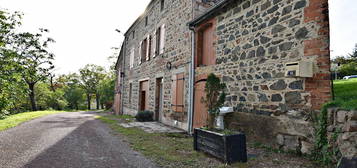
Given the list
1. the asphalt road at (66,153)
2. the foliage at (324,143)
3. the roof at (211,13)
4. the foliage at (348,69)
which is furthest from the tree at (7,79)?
the foliage at (348,69)

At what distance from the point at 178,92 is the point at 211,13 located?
2854 millimetres

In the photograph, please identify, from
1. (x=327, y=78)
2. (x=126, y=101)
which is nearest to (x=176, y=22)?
(x=327, y=78)

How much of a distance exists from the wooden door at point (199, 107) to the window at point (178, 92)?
0.67 meters

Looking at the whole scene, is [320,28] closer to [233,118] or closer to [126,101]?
[233,118]

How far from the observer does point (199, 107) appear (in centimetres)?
609

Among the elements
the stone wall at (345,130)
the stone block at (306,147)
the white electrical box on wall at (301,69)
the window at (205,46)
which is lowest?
the stone block at (306,147)

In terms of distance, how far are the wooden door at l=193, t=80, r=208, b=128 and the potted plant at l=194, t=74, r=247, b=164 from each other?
1805 mm

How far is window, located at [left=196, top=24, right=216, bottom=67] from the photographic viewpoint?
6.09m

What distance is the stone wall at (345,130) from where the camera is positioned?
8.57 ft

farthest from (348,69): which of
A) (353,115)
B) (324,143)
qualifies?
(353,115)

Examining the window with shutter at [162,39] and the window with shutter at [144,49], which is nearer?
the window with shutter at [162,39]

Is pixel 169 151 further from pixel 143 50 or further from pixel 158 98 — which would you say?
pixel 143 50

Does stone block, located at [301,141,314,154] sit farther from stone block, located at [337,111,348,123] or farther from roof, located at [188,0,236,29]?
roof, located at [188,0,236,29]

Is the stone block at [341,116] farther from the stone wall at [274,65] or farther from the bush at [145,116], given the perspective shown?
the bush at [145,116]
